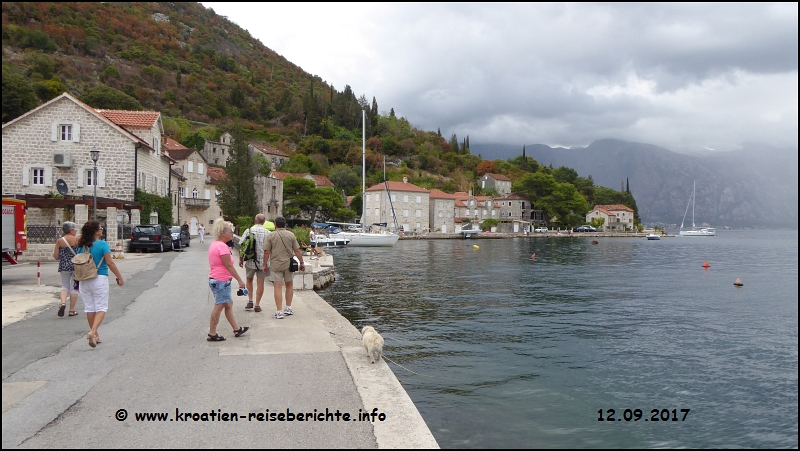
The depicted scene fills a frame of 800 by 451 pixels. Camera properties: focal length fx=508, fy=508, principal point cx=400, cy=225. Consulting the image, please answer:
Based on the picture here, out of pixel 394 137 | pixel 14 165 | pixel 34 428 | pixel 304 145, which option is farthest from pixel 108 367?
pixel 394 137

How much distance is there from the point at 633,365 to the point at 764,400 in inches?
83.5

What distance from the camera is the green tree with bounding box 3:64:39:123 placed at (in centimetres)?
5919

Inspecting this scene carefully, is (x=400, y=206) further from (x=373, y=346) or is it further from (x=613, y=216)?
(x=373, y=346)

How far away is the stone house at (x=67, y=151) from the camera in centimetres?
3212

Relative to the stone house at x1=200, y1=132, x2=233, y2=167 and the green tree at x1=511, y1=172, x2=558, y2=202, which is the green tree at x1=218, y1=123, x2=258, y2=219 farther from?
the green tree at x1=511, y1=172, x2=558, y2=202

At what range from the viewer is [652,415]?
23.0ft

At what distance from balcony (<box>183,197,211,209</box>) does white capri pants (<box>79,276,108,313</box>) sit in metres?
53.8

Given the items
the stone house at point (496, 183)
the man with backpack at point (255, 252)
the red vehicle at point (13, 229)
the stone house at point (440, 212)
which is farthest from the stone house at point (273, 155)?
the man with backpack at point (255, 252)

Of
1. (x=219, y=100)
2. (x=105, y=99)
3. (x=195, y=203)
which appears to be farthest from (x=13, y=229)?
(x=219, y=100)

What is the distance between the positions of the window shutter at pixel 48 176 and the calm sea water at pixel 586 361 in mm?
23958

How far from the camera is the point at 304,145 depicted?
116m

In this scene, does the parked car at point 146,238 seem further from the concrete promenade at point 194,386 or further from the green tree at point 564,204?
the green tree at point 564,204

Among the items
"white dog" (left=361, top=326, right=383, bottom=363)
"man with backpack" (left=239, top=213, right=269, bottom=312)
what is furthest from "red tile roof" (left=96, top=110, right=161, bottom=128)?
"white dog" (left=361, top=326, right=383, bottom=363)

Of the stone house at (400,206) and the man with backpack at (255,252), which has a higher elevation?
the stone house at (400,206)
